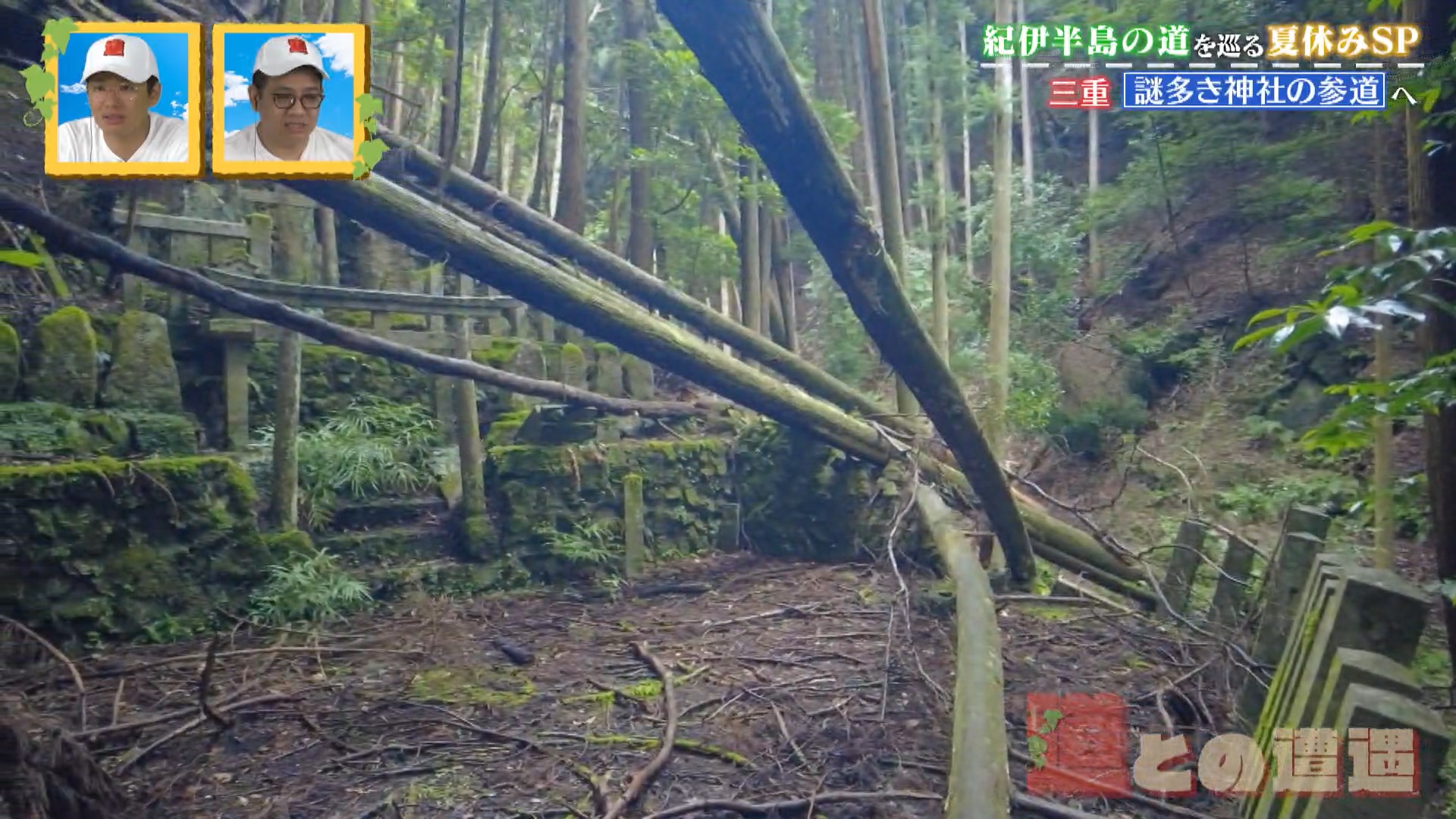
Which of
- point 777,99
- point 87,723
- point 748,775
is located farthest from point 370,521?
point 777,99

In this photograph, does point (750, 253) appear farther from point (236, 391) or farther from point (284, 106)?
point (284, 106)

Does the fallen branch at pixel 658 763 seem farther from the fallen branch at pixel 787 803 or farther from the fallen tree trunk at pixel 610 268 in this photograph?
the fallen tree trunk at pixel 610 268

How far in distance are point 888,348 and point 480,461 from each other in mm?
3970

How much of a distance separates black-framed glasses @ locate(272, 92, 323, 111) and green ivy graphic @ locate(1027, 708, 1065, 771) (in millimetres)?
3913

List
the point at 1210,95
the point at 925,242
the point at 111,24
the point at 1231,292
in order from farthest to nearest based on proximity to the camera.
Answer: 1. the point at 925,242
2. the point at 1231,292
3. the point at 1210,95
4. the point at 111,24

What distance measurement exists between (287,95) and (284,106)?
0.05m

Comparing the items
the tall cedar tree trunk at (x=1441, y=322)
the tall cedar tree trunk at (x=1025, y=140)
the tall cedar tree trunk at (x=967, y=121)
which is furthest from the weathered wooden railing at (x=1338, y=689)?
the tall cedar tree trunk at (x=1025, y=140)

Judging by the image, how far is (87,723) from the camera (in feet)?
12.7

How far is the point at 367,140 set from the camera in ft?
12.6

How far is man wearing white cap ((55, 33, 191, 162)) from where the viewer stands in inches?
133

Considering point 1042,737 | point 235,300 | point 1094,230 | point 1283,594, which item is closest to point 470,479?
point 235,300

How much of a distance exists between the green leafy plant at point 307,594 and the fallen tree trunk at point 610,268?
280cm

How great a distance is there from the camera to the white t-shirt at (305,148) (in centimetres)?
350

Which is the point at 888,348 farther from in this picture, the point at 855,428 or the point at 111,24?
the point at 111,24
